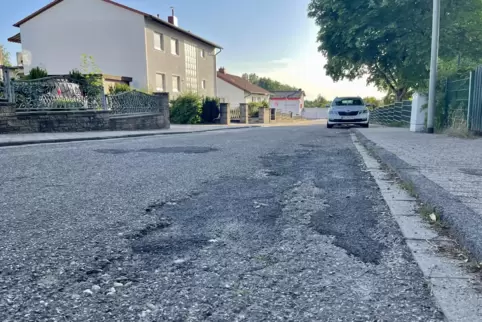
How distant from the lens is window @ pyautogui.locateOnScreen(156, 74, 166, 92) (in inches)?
1047

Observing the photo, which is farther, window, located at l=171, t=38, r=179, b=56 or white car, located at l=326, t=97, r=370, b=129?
window, located at l=171, t=38, r=179, b=56

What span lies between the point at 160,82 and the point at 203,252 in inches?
1032

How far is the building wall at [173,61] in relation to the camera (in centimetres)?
2512

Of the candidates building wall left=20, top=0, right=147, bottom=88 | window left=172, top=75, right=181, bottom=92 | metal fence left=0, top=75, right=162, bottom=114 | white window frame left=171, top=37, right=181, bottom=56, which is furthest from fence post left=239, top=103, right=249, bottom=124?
metal fence left=0, top=75, right=162, bottom=114

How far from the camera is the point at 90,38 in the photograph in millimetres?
24875

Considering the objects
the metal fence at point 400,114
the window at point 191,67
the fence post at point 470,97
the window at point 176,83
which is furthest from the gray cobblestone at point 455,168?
the window at point 191,67

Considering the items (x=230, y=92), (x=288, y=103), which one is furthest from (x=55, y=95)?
(x=288, y=103)

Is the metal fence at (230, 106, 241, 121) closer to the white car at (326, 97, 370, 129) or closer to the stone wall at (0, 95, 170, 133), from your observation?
the white car at (326, 97, 370, 129)

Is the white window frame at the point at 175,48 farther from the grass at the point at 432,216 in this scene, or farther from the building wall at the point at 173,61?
the grass at the point at 432,216

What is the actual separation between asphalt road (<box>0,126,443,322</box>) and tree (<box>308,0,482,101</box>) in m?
16.5

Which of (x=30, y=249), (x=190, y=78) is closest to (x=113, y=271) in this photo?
(x=30, y=249)

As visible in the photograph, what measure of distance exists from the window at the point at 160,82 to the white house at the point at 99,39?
7cm

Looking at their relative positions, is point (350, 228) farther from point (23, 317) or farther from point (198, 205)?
point (23, 317)

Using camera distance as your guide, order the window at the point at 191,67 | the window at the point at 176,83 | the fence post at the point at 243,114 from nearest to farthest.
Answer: the window at the point at 176,83, the fence post at the point at 243,114, the window at the point at 191,67
